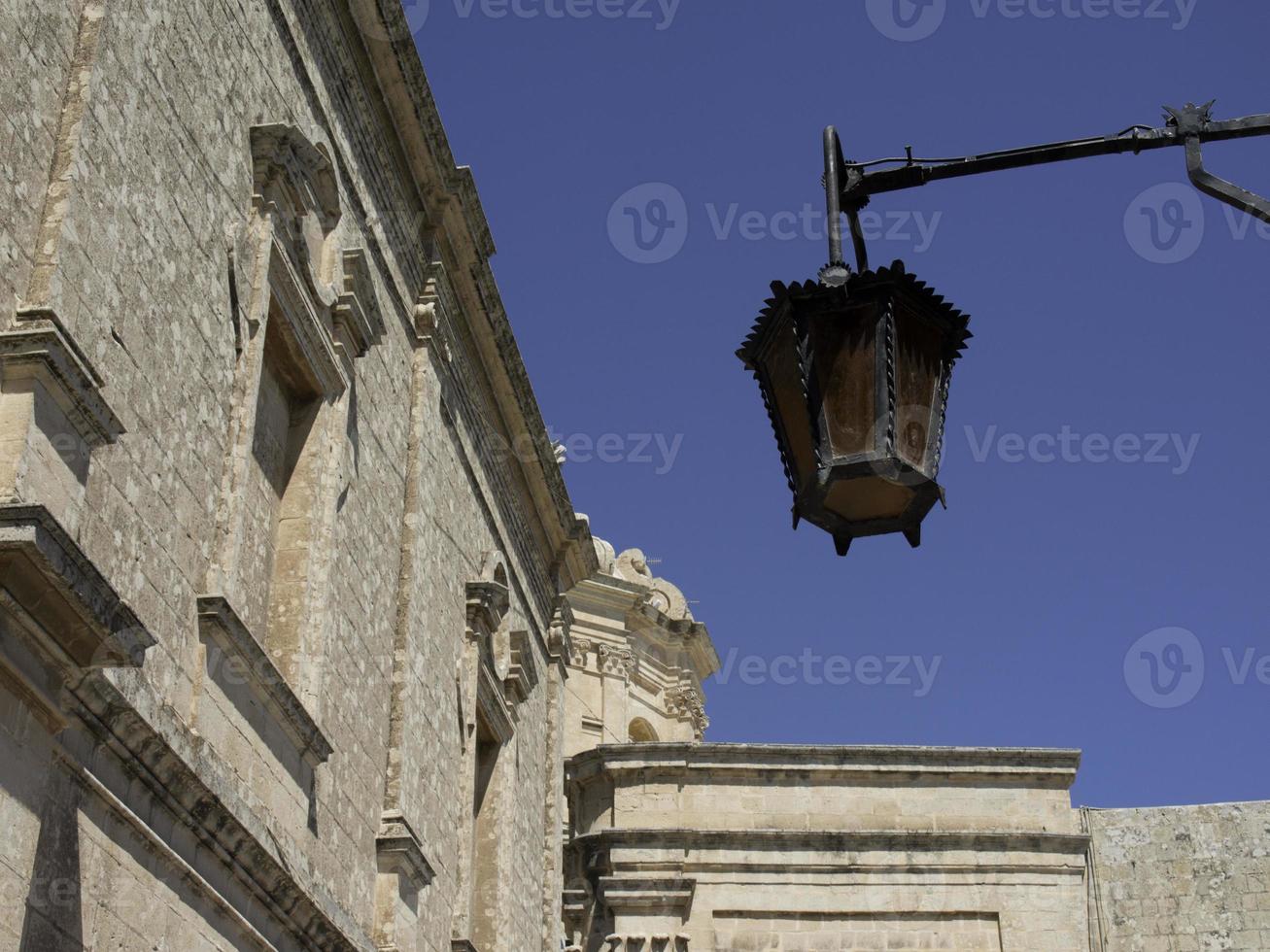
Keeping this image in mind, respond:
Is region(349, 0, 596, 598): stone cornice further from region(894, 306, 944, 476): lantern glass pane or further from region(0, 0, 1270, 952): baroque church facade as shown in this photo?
region(894, 306, 944, 476): lantern glass pane

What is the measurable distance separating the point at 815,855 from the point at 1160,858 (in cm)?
403

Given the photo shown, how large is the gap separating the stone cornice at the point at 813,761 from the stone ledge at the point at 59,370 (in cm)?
1282

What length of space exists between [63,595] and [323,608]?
12.0 feet

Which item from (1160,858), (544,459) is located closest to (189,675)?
(544,459)

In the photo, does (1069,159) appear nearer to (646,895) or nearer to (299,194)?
(299,194)

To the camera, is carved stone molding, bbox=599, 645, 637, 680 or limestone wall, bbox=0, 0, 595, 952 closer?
limestone wall, bbox=0, 0, 595, 952

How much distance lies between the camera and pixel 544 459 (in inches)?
603

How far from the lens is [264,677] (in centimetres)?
836

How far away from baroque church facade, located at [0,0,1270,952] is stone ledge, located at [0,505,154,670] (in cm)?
1

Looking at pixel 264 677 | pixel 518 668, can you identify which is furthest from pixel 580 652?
pixel 264 677

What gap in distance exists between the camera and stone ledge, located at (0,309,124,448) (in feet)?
19.8

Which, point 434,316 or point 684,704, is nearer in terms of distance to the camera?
point 434,316

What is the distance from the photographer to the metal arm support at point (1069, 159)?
4.75 meters

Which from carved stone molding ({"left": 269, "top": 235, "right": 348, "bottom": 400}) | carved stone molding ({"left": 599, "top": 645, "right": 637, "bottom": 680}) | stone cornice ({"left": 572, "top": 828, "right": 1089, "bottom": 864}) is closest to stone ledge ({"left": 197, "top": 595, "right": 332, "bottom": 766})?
carved stone molding ({"left": 269, "top": 235, "right": 348, "bottom": 400})
